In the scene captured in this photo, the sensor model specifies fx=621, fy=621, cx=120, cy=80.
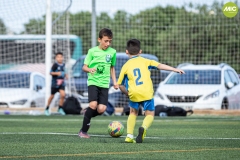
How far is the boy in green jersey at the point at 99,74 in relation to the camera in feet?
31.9

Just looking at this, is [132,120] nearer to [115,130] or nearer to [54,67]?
[115,130]

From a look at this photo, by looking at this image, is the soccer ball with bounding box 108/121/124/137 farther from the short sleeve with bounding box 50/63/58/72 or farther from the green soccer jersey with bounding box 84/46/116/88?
the short sleeve with bounding box 50/63/58/72

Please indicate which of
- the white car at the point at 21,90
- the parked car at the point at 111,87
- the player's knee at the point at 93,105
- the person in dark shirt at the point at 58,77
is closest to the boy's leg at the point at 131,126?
the player's knee at the point at 93,105

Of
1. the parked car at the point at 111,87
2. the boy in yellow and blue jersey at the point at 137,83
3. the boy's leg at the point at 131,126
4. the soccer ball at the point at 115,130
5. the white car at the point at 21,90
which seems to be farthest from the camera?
the white car at the point at 21,90

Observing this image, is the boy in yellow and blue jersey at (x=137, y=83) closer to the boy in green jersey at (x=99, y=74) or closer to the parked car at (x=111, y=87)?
the boy in green jersey at (x=99, y=74)

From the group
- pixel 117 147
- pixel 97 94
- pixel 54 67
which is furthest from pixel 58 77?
pixel 117 147

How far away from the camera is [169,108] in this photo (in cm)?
1830

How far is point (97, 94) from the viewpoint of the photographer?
9828 mm

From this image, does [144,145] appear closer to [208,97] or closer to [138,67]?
[138,67]

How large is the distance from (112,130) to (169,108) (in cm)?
904

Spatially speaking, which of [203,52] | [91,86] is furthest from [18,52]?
[91,86]

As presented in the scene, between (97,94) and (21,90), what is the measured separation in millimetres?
12444

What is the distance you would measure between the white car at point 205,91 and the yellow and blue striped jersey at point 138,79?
35.3 feet

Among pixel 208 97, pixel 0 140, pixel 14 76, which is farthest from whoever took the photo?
pixel 14 76
